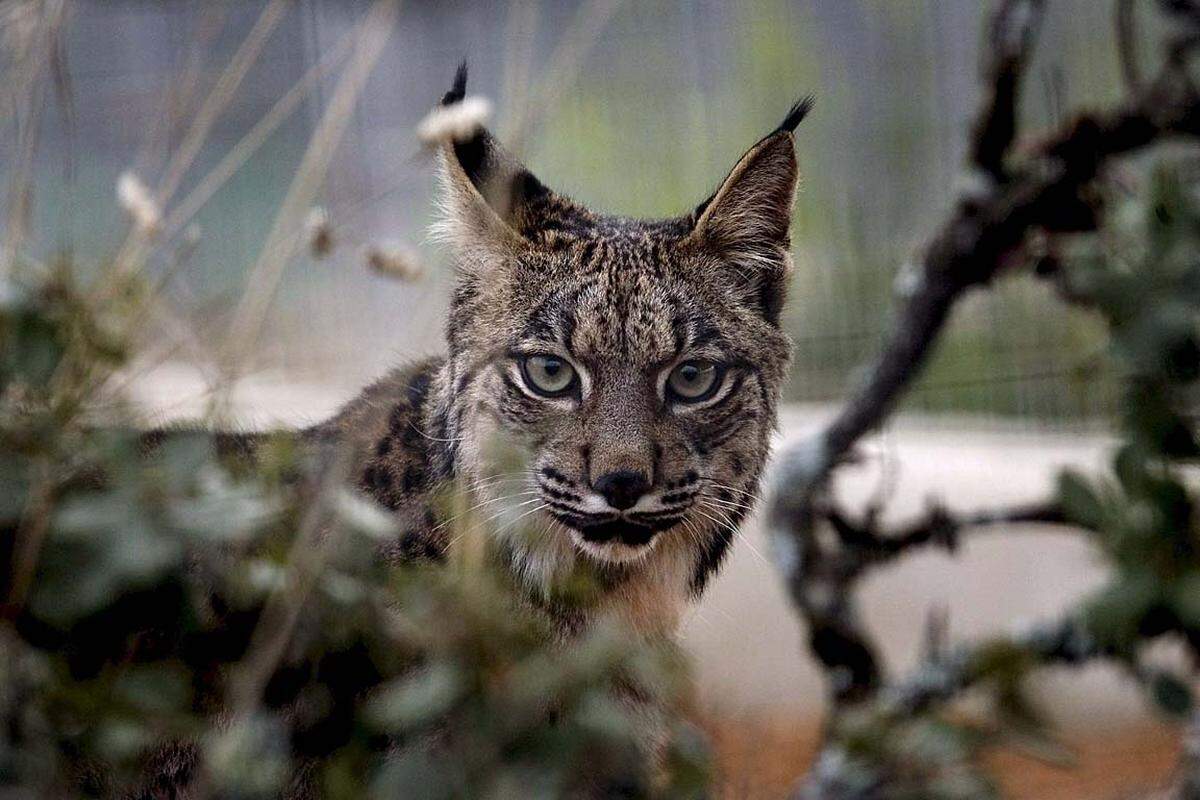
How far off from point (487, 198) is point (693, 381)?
61 cm

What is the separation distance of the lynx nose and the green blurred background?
13.0ft

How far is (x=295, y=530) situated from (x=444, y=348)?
4.44ft

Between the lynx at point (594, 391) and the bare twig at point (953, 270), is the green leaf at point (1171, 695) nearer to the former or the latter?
the lynx at point (594, 391)

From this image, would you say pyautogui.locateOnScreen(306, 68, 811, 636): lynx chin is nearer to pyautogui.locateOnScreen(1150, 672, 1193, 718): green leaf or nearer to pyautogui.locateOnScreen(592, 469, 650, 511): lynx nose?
pyautogui.locateOnScreen(592, 469, 650, 511): lynx nose

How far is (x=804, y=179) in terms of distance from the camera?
7457 mm

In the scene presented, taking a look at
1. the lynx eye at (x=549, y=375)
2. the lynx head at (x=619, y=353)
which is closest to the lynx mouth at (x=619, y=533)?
the lynx head at (x=619, y=353)

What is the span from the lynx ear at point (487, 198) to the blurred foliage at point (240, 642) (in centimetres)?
122

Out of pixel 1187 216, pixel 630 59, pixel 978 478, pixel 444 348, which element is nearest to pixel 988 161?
pixel 1187 216

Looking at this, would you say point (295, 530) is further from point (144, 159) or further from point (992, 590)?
point (992, 590)

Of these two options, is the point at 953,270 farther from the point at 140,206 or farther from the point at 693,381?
the point at 140,206

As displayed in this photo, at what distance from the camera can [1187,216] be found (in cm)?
243

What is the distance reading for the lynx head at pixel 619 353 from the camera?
115 inches

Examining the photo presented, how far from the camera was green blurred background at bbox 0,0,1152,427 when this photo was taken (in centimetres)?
727

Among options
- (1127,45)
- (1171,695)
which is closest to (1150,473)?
(1171,695)
